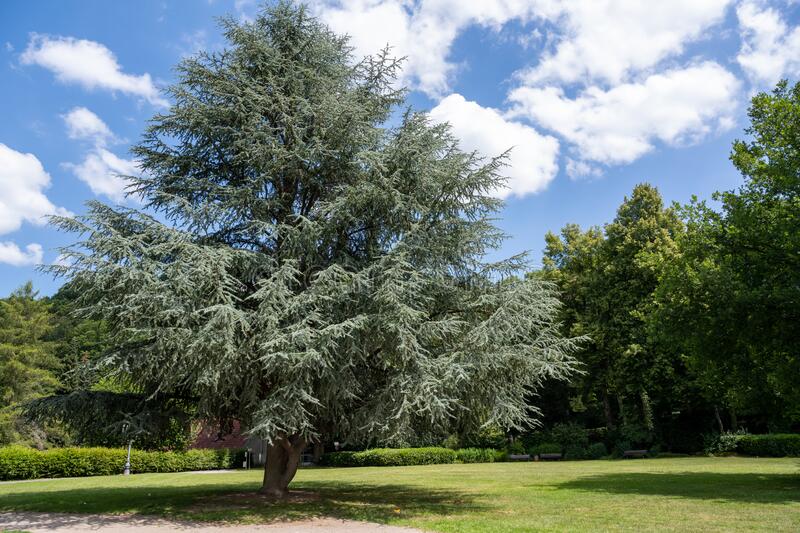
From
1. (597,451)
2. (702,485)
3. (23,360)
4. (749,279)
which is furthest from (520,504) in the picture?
(23,360)

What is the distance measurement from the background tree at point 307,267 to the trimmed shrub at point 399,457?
20.0 m

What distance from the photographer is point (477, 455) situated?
33.4 metres

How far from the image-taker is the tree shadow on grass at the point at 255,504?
10914 mm

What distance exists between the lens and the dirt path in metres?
9.24

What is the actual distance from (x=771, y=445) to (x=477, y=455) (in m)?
15.8

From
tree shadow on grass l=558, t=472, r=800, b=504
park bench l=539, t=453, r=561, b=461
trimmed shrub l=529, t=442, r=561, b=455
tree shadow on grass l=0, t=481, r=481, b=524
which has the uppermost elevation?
tree shadow on grass l=0, t=481, r=481, b=524

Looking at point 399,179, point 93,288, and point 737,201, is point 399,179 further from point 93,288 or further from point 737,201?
point 737,201

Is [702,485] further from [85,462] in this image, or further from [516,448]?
[85,462]

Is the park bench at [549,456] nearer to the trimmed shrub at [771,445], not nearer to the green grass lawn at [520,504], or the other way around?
the trimmed shrub at [771,445]

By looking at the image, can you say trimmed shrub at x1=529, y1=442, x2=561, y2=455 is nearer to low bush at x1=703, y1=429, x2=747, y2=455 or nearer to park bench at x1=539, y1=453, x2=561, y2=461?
park bench at x1=539, y1=453, x2=561, y2=461

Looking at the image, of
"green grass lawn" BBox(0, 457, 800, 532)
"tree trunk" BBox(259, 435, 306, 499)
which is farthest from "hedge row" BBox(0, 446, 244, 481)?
"tree trunk" BBox(259, 435, 306, 499)

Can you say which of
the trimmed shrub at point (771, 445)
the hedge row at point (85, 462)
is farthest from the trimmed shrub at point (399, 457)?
the trimmed shrub at point (771, 445)

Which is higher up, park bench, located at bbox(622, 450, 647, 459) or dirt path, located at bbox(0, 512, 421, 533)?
Answer: dirt path, located at bbox(0, 512, 421, 533)

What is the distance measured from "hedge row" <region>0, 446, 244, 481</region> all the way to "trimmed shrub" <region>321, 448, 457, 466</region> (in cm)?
861
